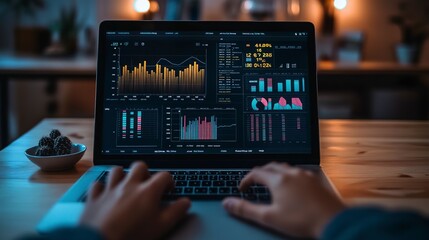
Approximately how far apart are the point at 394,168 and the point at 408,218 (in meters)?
0.50

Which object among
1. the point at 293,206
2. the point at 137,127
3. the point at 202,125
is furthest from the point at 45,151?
the point at 293,206

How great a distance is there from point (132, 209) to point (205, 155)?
356 millimetres

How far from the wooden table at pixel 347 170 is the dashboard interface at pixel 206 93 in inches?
4.8

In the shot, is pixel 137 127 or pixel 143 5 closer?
pixel 137 127

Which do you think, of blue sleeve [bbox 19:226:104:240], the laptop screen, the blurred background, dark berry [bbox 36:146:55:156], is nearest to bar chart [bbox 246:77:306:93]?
the laptop screen

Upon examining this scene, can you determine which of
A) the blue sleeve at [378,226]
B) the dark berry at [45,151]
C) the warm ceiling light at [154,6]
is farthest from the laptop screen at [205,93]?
the warm ceiling light at [154,6]

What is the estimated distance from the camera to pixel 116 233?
2.08 feet

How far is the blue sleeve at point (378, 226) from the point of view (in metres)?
0.56

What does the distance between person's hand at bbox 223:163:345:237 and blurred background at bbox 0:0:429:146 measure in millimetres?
2464

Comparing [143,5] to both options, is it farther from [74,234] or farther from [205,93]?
[74,234]

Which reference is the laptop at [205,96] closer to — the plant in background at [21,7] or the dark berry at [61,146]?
the dark berry at [61,146]

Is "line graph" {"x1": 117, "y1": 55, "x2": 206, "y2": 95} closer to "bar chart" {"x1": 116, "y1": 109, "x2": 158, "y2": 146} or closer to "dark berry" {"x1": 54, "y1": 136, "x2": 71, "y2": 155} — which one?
"bar chart" {"x1": 116, "y1": 109, "x2": 158, "y2": 146}

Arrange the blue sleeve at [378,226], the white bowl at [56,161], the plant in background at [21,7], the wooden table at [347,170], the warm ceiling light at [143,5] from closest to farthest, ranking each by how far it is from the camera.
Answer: the blue sleeve at [378,226], the wooden table at [347,170], the white bowl at [56,161], the warm ceiling light at [143,5], the plant in background at [21,7]

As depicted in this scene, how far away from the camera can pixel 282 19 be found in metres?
3.67
